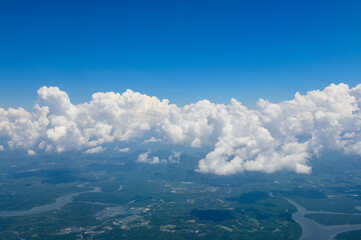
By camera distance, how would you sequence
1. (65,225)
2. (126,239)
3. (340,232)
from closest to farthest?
(126,239) → (340,232) → (65,225)

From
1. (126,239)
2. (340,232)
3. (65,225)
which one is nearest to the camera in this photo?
(126,239)

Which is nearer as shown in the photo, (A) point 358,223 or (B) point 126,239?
(B) point 126,239

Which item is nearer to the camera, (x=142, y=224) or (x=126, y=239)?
(x=126, y=239)

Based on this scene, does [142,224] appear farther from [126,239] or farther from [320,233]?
[320,233]

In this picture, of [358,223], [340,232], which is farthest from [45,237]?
[358,223]

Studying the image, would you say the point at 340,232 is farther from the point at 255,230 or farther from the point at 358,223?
the point at 255,230

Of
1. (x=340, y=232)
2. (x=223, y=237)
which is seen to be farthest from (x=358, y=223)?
(x=223, y=237)

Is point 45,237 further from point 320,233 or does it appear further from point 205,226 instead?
point 320,233
